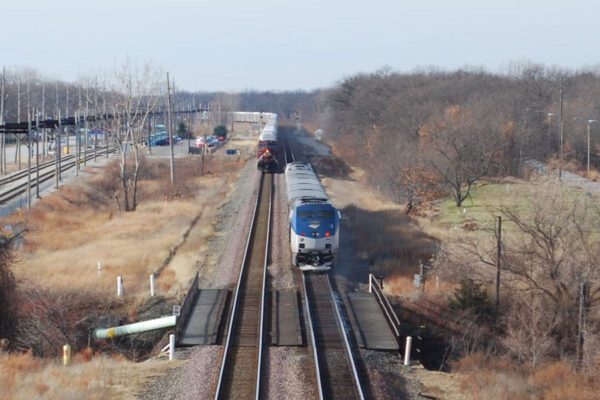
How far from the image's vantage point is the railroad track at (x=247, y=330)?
49.6 feet

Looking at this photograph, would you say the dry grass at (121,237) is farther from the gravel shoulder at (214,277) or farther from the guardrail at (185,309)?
the guardrail at (185,309)

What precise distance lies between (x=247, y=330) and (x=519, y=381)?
275 inches

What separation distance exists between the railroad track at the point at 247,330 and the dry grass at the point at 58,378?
2.32 meters

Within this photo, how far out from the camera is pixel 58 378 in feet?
51.2

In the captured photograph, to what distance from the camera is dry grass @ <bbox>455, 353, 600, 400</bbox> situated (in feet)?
50.6

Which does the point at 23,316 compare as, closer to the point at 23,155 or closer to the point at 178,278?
the point at 178,278

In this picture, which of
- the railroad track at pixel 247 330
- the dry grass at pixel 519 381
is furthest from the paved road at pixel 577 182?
the dry grass at pixel 519 381

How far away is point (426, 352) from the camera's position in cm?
2150

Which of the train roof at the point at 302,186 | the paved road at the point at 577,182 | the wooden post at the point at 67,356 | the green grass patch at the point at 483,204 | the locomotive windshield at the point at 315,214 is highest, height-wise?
the train roof at the point at 302,186

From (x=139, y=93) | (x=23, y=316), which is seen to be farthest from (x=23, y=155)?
(x=23, y=316)

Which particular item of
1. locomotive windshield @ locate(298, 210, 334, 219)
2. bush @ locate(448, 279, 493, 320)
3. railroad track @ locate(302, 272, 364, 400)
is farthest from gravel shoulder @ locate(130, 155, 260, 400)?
bush @ locate(448, 279, 493, 320)

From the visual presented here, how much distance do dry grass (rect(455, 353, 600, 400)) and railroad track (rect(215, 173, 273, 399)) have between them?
468 centimetres

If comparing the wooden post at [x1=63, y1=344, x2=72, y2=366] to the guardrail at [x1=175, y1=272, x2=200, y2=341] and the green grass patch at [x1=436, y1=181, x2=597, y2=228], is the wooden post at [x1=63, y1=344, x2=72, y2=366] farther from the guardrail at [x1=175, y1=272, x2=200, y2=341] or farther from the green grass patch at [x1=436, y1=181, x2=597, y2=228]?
the green grass patch at [x1=436, y1=181, x2=597, y2=228]

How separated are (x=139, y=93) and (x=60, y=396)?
183ft
